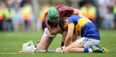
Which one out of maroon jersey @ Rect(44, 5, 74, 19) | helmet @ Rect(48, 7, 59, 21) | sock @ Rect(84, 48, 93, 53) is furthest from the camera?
maroon jersey @ Rect(44, 5, 74, 19)

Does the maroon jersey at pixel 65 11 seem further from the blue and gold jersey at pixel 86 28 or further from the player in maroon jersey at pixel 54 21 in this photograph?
the blue and gold jersey at pixel 86 28

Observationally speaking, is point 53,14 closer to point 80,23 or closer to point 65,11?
point 65,11

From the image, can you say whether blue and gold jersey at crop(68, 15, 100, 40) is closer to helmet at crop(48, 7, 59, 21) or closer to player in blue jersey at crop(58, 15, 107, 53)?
player in blue jersey at crop(58, 15, 107, 53)

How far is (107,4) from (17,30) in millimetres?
6404

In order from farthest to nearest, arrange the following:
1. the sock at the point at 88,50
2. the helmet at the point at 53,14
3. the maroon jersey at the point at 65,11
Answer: the maroon jersey at the point at 65,11 < the helmet at the point at 53,14 < the sock at the point at 88,50

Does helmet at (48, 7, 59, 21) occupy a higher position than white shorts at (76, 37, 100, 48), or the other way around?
helmet at (48, 7, 59, 21)

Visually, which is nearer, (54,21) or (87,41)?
(87,41)

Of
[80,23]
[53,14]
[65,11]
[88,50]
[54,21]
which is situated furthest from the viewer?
[65,11]

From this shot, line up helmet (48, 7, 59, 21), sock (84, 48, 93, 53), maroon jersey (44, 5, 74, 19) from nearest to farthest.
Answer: sock (84, 48, 93, 53), helmet (48, 7, 59, 21), maroon jersey (44, 5, 74, 19)

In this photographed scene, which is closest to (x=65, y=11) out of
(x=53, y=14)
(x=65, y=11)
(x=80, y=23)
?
(x=65, y=11)

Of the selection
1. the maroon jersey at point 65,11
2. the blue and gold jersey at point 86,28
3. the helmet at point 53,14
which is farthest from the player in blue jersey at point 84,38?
the maroon jersey at point 65,11

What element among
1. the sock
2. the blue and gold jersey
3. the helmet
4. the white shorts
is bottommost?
the sock


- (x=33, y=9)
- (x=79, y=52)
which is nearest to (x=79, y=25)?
(x=79, y=52)

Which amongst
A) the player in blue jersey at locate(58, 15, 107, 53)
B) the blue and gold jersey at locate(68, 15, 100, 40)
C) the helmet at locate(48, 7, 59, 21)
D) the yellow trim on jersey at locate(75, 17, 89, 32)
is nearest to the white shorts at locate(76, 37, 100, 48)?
the player in blue jersey at locate(58, 15, 107, 53)
